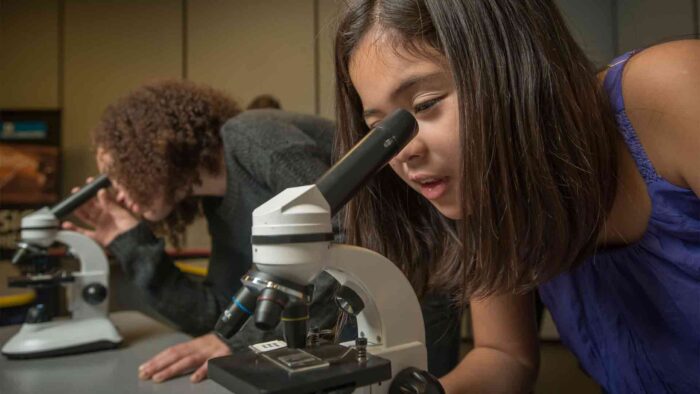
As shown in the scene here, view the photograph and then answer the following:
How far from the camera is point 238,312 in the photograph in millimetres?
486

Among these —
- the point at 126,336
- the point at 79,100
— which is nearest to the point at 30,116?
the point at 79,100

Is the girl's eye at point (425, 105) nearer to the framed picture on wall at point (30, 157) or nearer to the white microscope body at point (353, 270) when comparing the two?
the white microscope body at point (353, 270)

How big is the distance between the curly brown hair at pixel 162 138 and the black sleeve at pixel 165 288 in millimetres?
130

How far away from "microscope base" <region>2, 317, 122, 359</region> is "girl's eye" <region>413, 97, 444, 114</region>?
1.03 m

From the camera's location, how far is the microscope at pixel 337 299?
46 centimetres

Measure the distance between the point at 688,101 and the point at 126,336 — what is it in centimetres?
139

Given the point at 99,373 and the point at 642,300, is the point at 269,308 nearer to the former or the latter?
the point at 642,300

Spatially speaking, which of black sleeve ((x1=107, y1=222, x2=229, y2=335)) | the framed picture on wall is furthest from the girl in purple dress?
the framed picture on wall

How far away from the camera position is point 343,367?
1.64ft

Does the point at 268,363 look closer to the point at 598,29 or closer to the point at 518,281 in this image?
the point at 518,281

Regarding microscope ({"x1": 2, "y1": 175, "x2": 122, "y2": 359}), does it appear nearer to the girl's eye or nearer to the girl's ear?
the girl's ear

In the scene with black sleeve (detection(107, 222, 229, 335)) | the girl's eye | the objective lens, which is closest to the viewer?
the objective lens

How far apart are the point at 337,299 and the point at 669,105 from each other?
471mm

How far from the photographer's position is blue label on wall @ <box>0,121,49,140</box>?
371 cm
